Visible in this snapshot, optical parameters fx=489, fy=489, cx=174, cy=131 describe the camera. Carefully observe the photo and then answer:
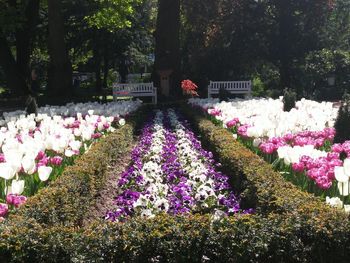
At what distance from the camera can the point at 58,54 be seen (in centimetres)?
2355

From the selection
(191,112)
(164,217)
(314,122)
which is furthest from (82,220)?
(191,112)

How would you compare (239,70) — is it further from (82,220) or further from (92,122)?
(82,220)

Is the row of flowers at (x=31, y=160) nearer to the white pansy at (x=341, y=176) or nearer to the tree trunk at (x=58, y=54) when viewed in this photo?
the white pansy at (x=341, y=176)

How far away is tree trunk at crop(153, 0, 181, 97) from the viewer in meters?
26.5

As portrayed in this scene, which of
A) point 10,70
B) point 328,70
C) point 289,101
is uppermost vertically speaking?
point 328,70

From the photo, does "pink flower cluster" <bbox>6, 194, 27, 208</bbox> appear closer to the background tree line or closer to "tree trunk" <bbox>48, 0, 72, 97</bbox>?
the background tree line

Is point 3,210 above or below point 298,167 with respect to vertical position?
below

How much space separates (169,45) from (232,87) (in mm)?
4241

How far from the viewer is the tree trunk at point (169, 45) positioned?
86.8ft

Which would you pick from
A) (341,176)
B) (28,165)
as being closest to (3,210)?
(28,165)

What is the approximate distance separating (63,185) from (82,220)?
0.80m

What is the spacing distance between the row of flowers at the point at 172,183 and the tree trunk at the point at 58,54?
1297 cm

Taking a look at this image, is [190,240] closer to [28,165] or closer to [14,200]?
[14,200]

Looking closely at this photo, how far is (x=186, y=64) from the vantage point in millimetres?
32406
